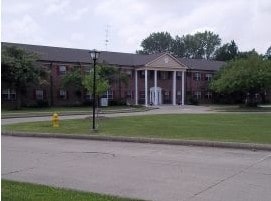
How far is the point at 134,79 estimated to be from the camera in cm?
6850

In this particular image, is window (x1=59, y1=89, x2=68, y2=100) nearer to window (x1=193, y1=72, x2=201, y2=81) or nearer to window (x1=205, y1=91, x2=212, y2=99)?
window (x1=193, y1=72, x2=201, y2=81)

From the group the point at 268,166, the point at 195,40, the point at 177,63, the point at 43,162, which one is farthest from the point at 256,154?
the point at 195,40

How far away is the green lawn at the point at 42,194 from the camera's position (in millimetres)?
7095

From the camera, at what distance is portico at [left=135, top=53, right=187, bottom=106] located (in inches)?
2682

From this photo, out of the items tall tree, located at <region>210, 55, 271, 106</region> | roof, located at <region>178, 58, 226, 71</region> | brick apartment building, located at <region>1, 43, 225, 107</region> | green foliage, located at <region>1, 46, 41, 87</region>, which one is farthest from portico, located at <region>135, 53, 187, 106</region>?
green foliage, located at <region>1, 46, 41, 87</region>

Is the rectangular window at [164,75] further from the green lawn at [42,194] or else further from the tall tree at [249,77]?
the green lawn at [42,194]

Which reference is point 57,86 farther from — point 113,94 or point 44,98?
point 113,94

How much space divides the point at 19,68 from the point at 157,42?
8475cm

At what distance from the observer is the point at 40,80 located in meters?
52.6

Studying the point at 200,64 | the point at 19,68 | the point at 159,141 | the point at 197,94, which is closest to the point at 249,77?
the point at 197,94

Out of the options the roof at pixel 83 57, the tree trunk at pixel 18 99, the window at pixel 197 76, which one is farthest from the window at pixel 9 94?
the window at pixel 197 76

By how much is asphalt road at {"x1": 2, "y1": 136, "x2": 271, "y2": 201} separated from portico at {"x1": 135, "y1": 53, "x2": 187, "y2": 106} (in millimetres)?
51224

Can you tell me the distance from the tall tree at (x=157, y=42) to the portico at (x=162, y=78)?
57681 mm

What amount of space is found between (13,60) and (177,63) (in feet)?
91.9
